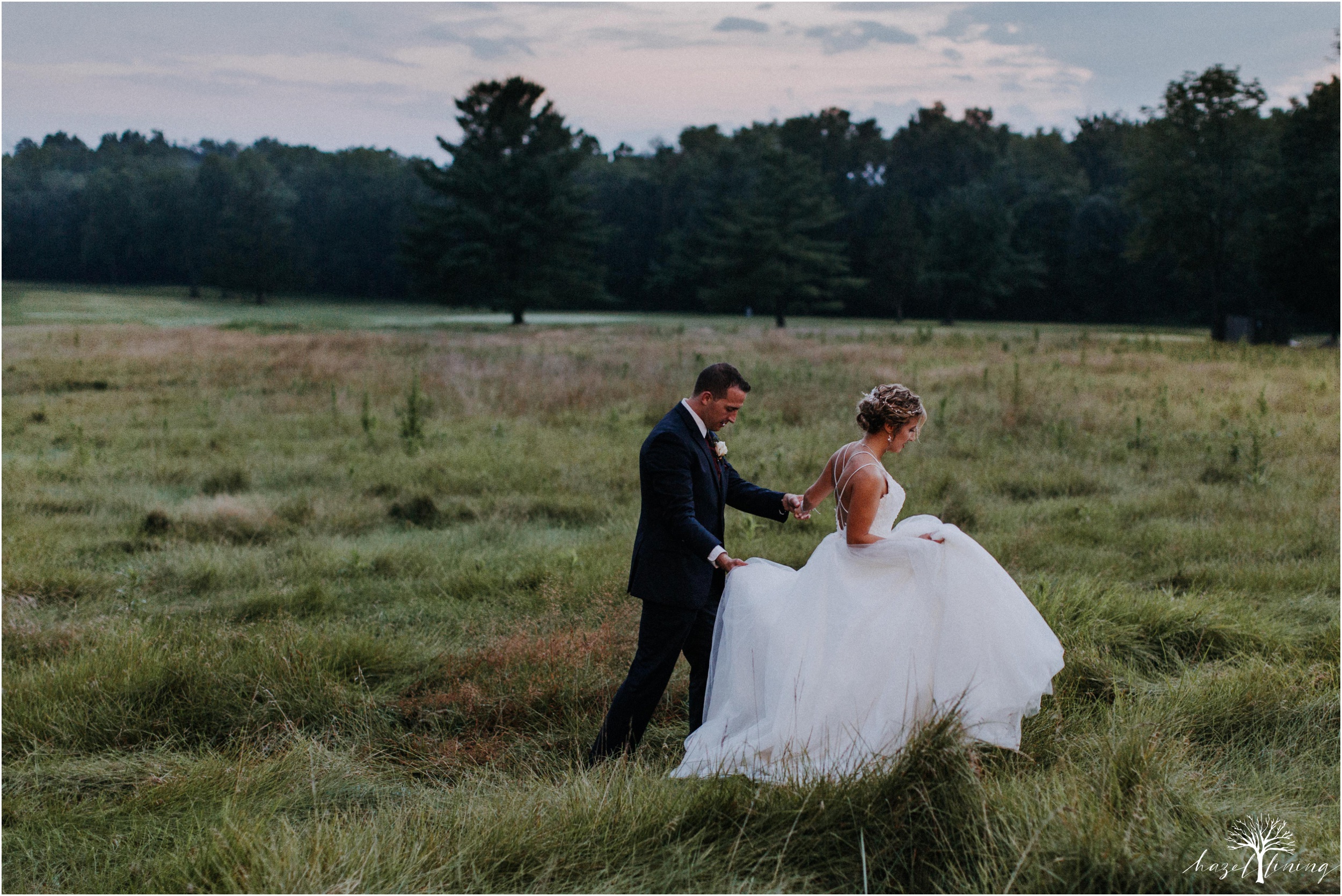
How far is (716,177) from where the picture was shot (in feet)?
280

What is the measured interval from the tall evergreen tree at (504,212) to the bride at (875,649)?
54.1m

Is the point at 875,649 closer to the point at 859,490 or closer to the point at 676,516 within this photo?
the point at 859,490

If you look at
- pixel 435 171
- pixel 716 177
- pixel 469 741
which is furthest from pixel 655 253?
pixel 469 741

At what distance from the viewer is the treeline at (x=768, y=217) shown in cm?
4872

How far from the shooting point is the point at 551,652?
6418 millimetres

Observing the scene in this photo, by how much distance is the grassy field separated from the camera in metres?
3.81

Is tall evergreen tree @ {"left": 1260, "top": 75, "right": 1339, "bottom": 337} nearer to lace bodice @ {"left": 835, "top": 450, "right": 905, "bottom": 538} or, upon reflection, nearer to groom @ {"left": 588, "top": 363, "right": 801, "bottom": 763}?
lace bodice @ {"left": 835, "top": 450, "right": 905, "bottom": 538}

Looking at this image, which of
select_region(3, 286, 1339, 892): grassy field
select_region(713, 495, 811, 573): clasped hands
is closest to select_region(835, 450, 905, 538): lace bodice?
select_region(713, 495, 811, 573): clasped hands

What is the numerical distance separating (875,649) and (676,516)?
46.3 inches

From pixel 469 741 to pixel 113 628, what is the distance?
3038 millimetres

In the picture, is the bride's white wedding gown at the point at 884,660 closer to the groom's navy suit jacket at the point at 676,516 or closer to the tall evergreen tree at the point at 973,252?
the groom's navy suit jacket at the point at 676,516

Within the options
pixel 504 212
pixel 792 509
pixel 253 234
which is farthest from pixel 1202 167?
pixel 253 234

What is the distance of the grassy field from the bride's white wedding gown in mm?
320

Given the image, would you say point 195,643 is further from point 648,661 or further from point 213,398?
point 213,398
